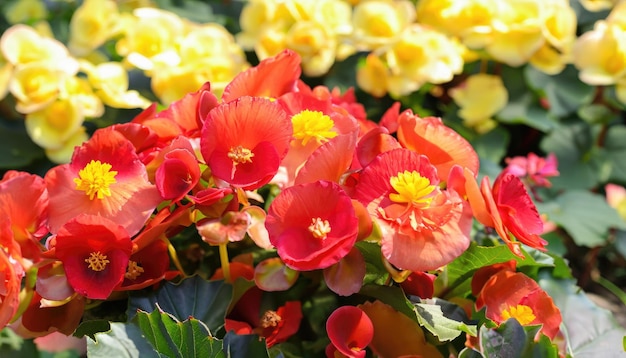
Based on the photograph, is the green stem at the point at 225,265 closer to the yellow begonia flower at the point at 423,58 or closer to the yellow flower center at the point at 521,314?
the yellow flower center at the point at 521,314

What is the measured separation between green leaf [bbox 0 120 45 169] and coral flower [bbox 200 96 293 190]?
0.88 m

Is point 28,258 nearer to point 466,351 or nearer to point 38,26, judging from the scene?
point 466,351

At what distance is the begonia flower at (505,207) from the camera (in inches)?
23.7

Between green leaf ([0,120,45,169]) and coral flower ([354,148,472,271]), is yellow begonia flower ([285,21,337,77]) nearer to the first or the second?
green leaf ([0,120,45,169])

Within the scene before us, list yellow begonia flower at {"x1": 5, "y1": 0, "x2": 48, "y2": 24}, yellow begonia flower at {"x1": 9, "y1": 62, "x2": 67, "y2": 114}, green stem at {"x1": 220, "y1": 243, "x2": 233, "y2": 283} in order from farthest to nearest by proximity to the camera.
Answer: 1. yellow begonia flower at {"x1": 5, "y1": 0, "x2": 48, "y2": 24}
2. yellow begonia flower at {"x1": 9, "y1": 62, "x2": 67, "y2": 114}
3. green stem at {"x1": 220, "y1": 243, "x2": 233, "y2": 283}

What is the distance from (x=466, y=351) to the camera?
57 cm

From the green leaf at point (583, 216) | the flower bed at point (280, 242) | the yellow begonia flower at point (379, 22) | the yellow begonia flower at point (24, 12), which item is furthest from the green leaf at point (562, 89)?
the yellow begonia flower at point (24, 12)

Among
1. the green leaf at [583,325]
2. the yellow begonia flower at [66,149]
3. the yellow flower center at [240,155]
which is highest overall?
the yellow flower center at [240,155]

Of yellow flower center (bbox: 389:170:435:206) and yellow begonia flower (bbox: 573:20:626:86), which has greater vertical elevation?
yellow flower center (bbox: 389:170:435:206)

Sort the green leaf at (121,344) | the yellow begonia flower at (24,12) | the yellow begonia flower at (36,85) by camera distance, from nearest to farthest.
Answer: the green leaf at (121,344) < the yellow begonia flower at (36,85) < the yellow begonia flower at (24,12)

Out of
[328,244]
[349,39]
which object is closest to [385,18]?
[349,39]

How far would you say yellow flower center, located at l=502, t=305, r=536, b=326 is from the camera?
0.63m

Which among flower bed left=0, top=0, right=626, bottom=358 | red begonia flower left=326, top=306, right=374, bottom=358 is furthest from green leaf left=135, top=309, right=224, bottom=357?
red begonia flower left=326, top=306, right=374, bottom=358

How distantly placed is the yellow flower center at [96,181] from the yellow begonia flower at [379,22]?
33.1 inches
